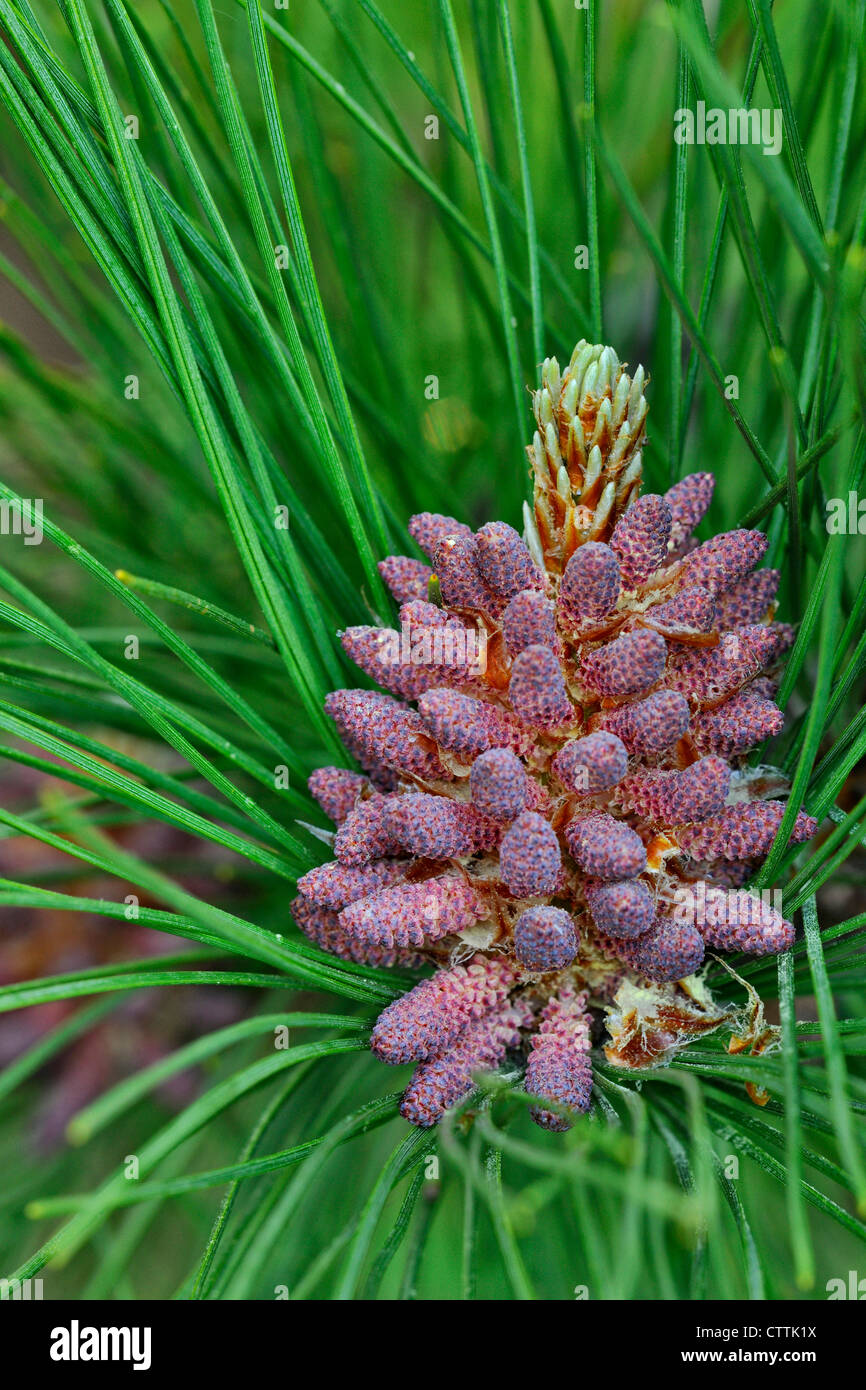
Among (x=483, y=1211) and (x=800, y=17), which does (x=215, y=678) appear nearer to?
(x=483, y=1211)

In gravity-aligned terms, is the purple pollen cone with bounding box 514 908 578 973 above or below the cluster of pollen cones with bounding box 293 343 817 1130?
below

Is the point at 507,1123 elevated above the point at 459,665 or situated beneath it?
situated beneath

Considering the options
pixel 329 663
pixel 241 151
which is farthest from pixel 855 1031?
pixel 241 151

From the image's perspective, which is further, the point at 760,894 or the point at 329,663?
the point at 329,663

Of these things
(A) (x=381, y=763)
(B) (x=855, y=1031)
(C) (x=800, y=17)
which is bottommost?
(B) (x=855, y=1031)

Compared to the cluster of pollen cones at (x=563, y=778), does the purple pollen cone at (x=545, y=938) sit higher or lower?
lower

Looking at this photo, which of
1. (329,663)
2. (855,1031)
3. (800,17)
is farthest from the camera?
(800,17)

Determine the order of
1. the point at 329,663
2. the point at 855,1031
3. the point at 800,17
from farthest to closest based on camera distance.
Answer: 1. the point at 800,17
2. the point at 329,663
3. the point at 855,1031
